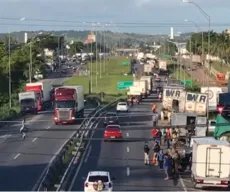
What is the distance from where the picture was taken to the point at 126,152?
47.7 metres

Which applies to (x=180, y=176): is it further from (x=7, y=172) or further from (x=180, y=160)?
(x=7, y=172)

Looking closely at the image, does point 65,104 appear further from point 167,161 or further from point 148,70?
point 148,70

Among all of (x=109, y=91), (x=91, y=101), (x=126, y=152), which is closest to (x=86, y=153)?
(x=126, y=152)

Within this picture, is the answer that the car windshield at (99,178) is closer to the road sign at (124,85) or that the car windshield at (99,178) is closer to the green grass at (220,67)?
the road sign at (124,85)

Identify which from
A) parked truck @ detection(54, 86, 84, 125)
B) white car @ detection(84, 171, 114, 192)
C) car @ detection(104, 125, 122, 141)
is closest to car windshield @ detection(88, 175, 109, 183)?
white car @ detection(84, 171, 114, 192)

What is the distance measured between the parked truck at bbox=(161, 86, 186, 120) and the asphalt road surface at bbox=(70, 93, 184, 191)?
9563 millimetres

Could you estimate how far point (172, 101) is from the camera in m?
74.9

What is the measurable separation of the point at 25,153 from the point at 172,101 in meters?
30.8

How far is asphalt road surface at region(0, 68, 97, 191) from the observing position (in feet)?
114

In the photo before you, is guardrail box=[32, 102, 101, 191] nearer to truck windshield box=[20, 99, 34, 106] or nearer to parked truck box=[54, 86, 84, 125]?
parked truck box=[54, 86, 84, 125]

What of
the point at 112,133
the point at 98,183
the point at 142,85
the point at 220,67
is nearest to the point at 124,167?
the point at 98,183

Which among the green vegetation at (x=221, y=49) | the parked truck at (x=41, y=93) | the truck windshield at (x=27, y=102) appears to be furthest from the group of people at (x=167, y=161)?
the green vegetation at (x=221, y=49)

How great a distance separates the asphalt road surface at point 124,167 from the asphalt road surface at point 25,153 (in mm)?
2058

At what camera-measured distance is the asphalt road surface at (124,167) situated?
111 ft
